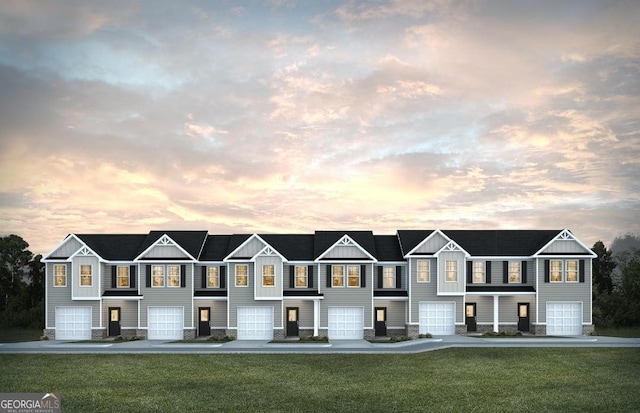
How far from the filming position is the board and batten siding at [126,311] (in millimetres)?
47906

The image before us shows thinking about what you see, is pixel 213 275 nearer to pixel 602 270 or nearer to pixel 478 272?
pixel 478 272

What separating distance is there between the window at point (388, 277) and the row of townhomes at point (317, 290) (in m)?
0.08

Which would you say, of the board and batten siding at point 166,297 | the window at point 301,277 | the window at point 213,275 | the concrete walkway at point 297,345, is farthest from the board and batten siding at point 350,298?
the board and batten siding at point 166,297

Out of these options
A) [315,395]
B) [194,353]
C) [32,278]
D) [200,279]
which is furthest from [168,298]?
[315,395]

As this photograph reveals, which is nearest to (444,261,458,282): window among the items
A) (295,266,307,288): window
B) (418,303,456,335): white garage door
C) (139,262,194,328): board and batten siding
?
(418,303,456,335): white garage door

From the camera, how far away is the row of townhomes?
46.9m

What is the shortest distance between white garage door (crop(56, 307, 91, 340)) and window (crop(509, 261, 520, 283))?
3320 centimetres

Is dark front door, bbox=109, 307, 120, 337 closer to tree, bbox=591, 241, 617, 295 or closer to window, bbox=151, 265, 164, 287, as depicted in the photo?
window, bbox=151, 265, 164, 287

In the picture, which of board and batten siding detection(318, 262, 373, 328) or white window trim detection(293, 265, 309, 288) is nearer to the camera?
board and batten siding detection(318, 262, 373, 328)

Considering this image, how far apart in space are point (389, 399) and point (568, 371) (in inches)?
450

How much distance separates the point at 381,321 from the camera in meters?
48.6

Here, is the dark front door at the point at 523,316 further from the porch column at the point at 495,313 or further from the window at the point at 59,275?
the window at the point at 59,275

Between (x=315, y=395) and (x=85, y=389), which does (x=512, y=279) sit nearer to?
(x=315, y=395)

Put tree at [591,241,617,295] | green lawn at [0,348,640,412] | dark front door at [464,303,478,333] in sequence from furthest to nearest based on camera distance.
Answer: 1. tree at [591,241,617,295]
2. dark front door at [464,303,478,333]
3. green lawn at [0,348,640,412]
